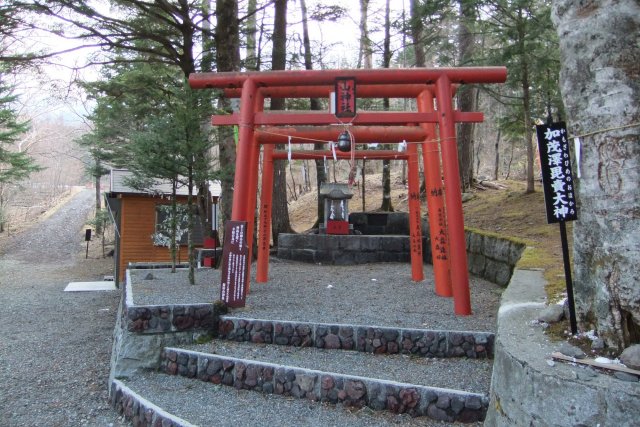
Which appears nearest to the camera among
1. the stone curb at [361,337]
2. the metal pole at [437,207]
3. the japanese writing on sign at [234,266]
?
the stone curb at [361,337]

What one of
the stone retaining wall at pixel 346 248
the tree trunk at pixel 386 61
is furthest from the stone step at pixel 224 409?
the tree trunk at pixel 386 61

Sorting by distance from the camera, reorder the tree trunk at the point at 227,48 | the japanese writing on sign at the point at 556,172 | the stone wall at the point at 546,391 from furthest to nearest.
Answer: the tree trunk at the point at 227,48 → the japanese writing on sign at the point at 556,172 → the stone wall at the point at 546,391

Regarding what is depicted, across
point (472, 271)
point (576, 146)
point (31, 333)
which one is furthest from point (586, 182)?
point (31, 333)

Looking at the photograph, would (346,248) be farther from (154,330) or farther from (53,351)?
(154,330)

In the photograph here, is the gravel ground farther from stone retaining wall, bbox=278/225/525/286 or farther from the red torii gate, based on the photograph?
stone retaining wall, bbox=278/225/525/286

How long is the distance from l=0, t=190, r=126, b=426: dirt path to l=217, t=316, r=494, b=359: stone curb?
58.7 inches

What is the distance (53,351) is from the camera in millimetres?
6461

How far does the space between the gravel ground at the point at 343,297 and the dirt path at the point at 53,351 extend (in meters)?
1.02

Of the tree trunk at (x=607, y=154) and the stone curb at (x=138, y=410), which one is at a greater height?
the tree trunk at (x=607, y=154)

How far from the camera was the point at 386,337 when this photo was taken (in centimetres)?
463

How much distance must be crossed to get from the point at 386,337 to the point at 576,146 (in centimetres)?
258

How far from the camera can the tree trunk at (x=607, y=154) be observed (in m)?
2.51

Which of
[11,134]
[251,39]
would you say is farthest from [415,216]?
[11,134]

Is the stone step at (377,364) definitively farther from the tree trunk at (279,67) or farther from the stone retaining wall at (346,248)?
the tree trunk at (279,67)
